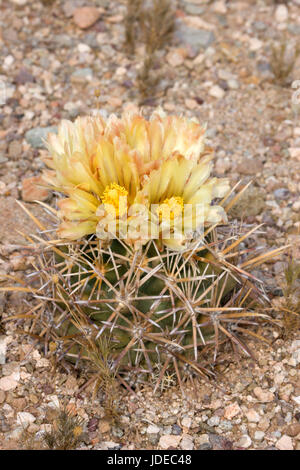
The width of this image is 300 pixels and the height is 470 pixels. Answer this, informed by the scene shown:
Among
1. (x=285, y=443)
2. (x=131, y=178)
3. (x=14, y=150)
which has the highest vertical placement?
(x=131, y=178)

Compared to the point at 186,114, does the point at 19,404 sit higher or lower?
lower

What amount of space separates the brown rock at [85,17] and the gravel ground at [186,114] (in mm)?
12

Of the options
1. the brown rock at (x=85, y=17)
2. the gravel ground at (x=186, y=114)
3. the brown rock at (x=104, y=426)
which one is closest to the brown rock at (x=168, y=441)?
the gravel ground at (x=186, y=114)

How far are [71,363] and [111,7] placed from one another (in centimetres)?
268

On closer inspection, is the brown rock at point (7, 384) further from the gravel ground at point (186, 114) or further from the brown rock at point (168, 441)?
the brown rock at point (168, 441)

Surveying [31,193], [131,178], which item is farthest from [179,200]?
[31,193]

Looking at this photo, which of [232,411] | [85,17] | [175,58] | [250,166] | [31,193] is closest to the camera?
[232,411]

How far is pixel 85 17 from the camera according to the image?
441 centimetres

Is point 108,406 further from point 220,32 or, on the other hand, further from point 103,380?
point 220,32

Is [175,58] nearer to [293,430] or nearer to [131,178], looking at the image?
[131,178]

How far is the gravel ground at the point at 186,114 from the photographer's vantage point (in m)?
2.57

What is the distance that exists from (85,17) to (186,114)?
1300 millimetres

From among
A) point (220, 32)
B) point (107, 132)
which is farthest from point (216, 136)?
point (107, 132)

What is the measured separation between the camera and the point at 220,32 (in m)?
4.50
